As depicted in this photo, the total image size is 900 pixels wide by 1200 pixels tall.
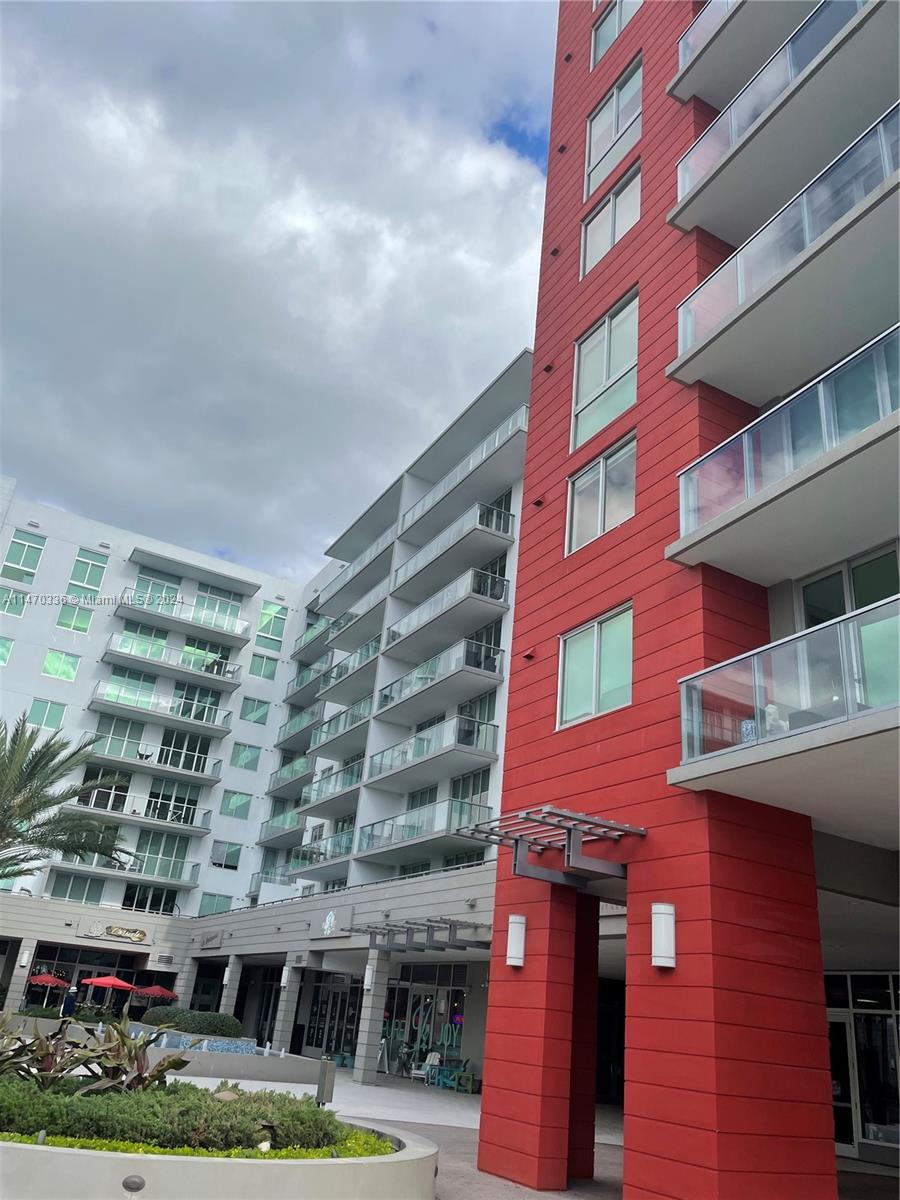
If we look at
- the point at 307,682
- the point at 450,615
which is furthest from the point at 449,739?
the point at 307,682

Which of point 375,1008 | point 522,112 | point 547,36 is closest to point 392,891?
point 375,1008

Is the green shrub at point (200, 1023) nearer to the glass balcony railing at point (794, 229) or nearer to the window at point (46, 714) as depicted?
the window at point (46, 714)

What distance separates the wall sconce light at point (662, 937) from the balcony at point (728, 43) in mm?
12180

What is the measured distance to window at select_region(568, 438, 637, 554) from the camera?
44.0 feet

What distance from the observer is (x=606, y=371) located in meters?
14.9

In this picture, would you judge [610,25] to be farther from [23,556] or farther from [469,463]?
[23,556]

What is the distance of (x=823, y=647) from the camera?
903 centimetres

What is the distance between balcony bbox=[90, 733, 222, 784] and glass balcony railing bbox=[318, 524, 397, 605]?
35.6ft

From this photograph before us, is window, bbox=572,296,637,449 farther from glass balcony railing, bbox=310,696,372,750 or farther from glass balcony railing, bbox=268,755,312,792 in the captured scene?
glass balcony railing, bbox=268,755,312,792

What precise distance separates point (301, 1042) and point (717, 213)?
3284 cm

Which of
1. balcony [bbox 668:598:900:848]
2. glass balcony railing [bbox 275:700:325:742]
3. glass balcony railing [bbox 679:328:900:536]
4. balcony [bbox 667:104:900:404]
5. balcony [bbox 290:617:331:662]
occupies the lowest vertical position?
balcony [bbox 668:598:900:848]

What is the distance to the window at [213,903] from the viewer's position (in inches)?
1781

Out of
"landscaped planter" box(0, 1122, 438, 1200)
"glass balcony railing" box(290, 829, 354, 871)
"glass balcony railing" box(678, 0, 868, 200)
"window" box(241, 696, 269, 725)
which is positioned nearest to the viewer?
"landscaped planter" box(0, 1122, 438, 1200)

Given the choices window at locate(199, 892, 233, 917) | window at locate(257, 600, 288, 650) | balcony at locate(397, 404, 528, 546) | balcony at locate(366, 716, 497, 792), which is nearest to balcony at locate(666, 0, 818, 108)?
balcony at locate(397, 404, 528, 546)
